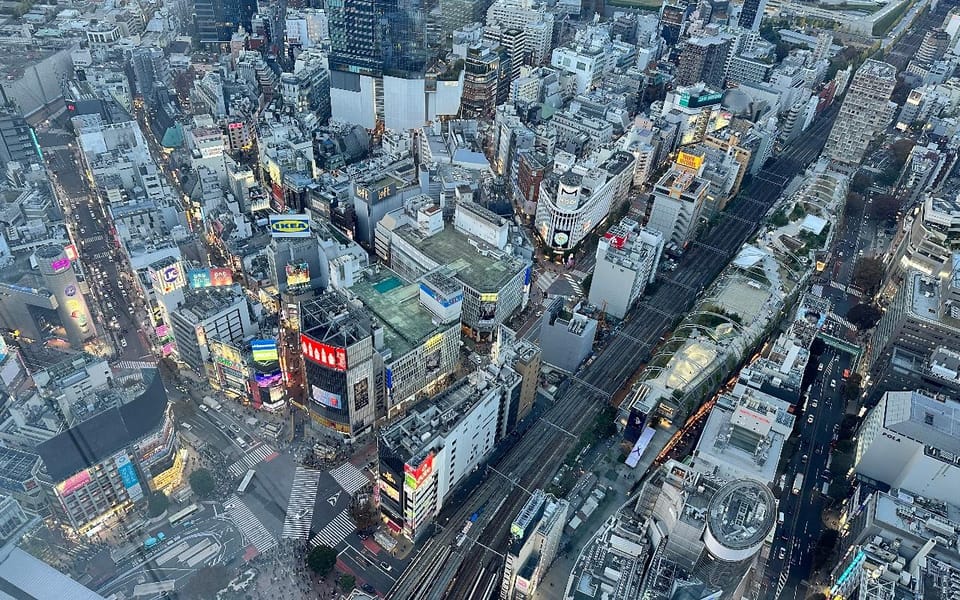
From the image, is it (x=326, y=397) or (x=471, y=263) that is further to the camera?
(x=471, y=263)

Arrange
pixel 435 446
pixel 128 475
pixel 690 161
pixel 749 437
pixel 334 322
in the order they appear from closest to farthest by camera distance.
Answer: pixel 435 446 < pixel 128 475 < pixel 334 322 < pixel 749 437 < pixel 690 161

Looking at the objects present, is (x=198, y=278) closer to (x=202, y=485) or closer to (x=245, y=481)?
(x=202, y=485)

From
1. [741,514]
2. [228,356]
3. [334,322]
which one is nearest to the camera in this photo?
[741,514]

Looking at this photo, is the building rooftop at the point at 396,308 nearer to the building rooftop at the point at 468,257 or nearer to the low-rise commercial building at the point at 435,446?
the building rooftop at the point at 468,257

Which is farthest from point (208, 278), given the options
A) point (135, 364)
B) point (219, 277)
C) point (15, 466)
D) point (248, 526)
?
point (248, 526)

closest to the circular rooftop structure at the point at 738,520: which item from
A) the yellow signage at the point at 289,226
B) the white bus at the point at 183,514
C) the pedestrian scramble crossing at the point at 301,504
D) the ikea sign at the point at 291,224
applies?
the pedestrian scramble crossing at the point at 301,504
